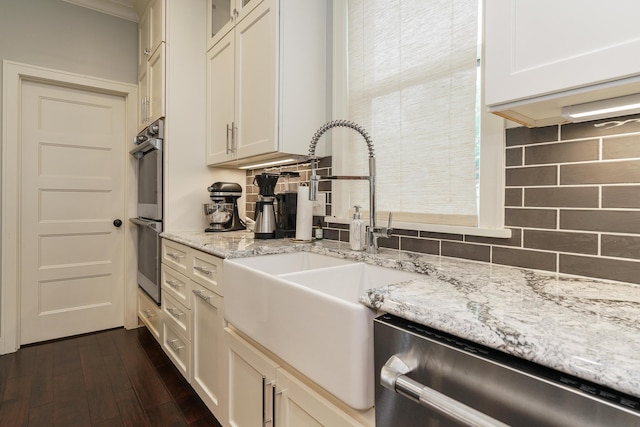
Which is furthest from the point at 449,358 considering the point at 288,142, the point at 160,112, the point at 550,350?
the point at 160,112

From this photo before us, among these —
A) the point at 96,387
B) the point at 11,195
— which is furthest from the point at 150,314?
the point at 11,195

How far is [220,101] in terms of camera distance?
7.51ft

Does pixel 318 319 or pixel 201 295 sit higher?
pixel 318 319

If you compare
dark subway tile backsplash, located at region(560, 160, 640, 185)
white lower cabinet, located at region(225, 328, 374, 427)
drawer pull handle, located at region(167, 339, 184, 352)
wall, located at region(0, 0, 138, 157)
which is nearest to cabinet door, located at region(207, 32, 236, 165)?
wall, located at region(0, 0, 138, 157)

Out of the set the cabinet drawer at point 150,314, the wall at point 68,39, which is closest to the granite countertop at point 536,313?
the cabinet drawer at point 150,314

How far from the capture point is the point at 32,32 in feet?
8.36

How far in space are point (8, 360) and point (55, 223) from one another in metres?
1.03

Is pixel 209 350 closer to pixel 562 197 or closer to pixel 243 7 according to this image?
pixel 562 197

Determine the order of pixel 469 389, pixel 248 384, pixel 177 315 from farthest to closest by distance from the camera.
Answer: pixel 177 315
pixel 248 384
pixel 469 389

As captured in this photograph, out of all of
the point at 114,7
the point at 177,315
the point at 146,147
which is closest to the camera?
the point at 177,315

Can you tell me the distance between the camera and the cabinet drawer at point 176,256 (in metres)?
1.91

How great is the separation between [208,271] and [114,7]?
272cm

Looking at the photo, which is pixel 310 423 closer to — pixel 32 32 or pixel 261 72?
pixel 261 72

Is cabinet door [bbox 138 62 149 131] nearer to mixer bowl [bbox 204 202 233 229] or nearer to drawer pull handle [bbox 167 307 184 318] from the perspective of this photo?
mixer bowl [bbox 204 202 233 229]
